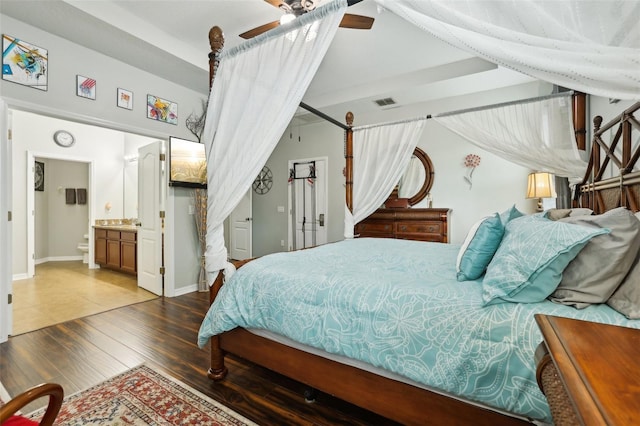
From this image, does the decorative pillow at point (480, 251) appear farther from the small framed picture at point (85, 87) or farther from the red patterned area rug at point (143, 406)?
the small framed picture at point (85, 87)

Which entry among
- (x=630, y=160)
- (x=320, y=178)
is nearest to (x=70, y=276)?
(x=320, y=178)

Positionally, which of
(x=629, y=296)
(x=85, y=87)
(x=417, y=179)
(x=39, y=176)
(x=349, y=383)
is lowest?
(x=349, y=383)

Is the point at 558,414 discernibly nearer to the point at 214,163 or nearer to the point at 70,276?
the point at 214,163

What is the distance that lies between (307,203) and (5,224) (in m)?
3.92

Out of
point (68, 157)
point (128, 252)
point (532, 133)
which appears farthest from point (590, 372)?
point (68, 157)

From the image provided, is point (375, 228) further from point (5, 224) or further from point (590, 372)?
point (5, 224)

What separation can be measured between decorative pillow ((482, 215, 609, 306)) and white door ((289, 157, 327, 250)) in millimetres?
4159

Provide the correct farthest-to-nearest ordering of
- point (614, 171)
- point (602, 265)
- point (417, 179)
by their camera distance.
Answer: point (417, 179) < point (614, 171) < point (602, 265)

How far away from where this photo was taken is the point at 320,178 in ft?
17.6

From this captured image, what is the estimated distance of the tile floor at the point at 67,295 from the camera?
3000 mm

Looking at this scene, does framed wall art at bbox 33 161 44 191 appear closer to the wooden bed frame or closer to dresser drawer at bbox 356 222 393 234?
the wooden bed frame

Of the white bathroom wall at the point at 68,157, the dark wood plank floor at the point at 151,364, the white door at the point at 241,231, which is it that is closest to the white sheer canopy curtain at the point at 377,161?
the dark wood plank floor at the point at 151,364

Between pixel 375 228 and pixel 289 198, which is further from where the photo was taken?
pixel 289 198

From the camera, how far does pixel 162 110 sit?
360cm
